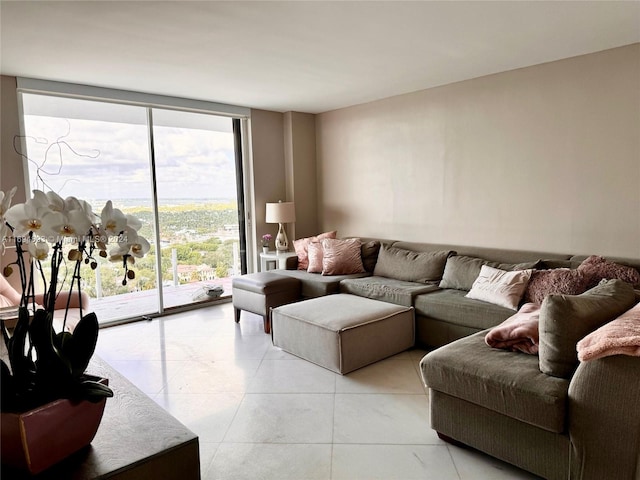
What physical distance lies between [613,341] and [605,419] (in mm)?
303

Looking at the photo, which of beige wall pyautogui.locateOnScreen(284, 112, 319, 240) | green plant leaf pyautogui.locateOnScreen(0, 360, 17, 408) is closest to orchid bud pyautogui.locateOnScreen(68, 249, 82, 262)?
green plant leaf pyautogui.locateOnScreen(0, 360, 17, 408)

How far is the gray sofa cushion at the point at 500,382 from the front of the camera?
1.78 metres

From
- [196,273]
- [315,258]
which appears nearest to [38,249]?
[315,258]

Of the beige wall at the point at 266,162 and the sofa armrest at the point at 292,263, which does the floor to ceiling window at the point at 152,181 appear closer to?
the beige wall at the point at 266,162

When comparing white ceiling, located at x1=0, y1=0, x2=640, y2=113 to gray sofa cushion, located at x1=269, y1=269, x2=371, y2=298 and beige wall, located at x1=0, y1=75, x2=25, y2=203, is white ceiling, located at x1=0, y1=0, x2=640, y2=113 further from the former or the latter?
gray sofa cushion, located at x1=269, y1=269, x2=371, y2=298

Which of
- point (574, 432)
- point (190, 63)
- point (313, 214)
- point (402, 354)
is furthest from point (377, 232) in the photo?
point (574, 432)

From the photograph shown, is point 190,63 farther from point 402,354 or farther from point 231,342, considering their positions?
point 402,354

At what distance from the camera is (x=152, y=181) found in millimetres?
4711

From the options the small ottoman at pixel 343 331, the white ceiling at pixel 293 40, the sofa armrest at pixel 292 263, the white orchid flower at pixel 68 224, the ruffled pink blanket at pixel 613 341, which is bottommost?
the small ottoman at pixel 343 331

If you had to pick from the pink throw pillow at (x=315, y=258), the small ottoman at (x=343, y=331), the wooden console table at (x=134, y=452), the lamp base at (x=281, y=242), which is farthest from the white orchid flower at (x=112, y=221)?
the lamp base at (x=281, y=242)

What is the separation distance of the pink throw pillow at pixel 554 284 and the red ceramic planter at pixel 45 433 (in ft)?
9.15

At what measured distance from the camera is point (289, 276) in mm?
4422

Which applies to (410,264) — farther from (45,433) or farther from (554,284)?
(45,433)

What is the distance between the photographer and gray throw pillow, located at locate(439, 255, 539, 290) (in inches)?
144
